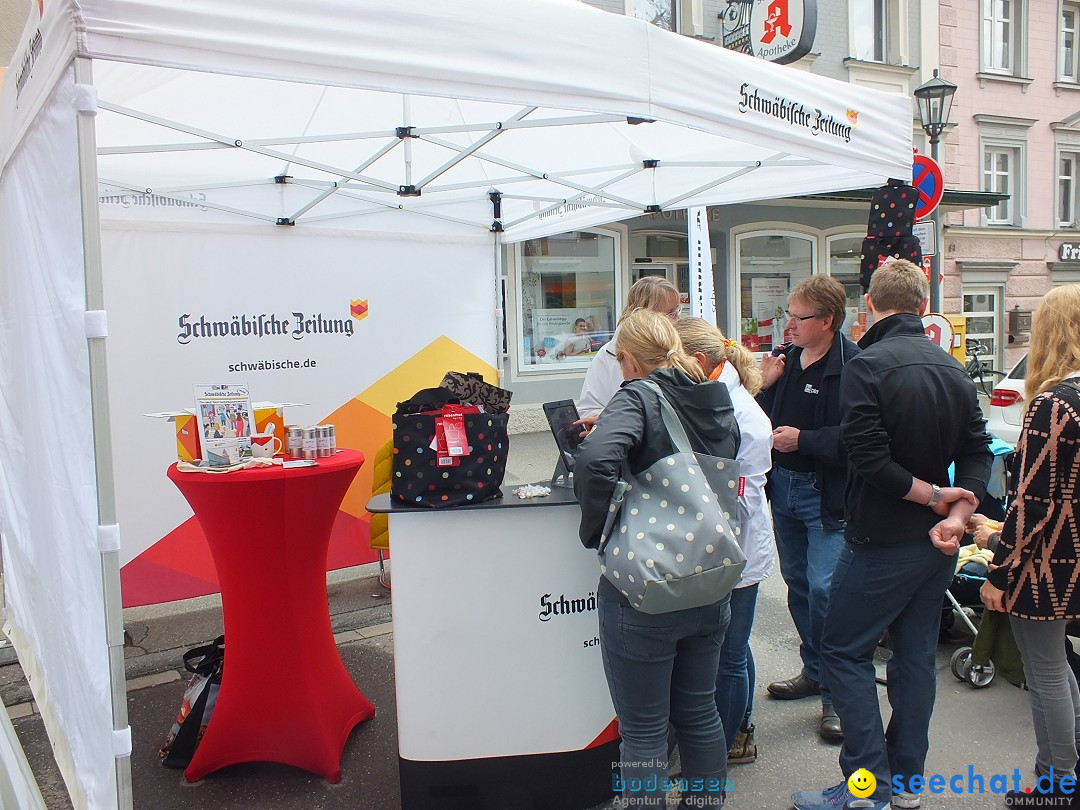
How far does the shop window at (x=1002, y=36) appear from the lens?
15281 millimetres

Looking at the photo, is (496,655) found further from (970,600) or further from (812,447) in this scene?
(970,600)

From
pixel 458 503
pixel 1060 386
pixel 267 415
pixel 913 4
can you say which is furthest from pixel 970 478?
pixel 913 4

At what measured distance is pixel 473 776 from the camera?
2.69 meters

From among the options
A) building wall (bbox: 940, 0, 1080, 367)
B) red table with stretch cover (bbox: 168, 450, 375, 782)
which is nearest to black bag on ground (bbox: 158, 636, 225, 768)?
red table with stretch cover (bbox: 168, 450, 375, 782)

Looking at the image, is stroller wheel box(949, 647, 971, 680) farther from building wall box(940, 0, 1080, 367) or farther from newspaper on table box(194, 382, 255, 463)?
building wall box(940, 0, 1080, 367)

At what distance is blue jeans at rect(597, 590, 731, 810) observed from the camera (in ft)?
7.32

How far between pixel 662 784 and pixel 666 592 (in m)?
0.64

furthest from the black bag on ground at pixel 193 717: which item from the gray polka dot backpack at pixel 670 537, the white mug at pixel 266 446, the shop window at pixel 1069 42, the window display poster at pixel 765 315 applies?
the shop window at pixel 1069 42

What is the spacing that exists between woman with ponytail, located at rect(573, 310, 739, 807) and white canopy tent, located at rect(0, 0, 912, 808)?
86 cm

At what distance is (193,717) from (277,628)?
53 centimetres

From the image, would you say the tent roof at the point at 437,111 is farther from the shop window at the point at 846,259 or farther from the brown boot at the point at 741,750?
the shop window at the point at 846,259

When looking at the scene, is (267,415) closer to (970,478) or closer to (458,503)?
(458,503)

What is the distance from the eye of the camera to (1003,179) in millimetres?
15672

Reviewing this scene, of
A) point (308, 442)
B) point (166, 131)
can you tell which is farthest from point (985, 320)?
point (308, 442)
